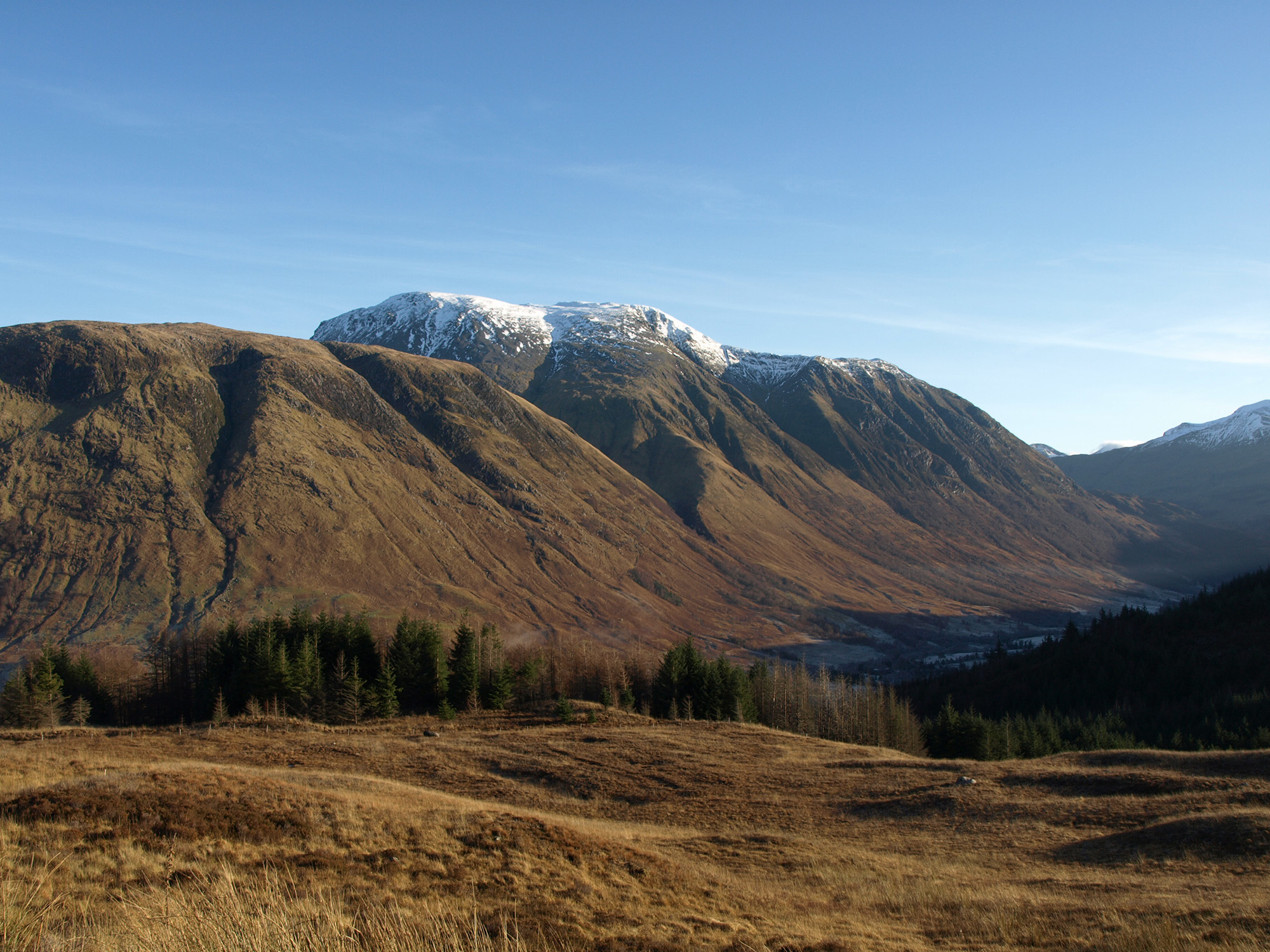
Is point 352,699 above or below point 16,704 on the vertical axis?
above

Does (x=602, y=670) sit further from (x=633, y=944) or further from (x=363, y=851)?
(x=633, y=944)

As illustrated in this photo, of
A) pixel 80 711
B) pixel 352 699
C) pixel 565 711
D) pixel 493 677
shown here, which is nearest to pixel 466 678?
pixel 493 677

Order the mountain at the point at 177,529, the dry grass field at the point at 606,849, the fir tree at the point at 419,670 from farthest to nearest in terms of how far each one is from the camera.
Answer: the mountain at the point at 177,529, the fir tree at the point at 419,670, the dry grass field at the point at 606,849

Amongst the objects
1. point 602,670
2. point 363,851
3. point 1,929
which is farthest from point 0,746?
point 602,670

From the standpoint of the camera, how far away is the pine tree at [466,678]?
70500 mm

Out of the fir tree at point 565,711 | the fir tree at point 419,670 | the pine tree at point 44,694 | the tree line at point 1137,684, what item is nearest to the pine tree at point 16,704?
the pine tree at point 44,694

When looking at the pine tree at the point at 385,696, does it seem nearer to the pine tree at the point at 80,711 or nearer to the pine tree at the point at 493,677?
Result: the pine tree at the point at 493,677

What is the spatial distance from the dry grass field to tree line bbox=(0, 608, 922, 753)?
1657 centimetres

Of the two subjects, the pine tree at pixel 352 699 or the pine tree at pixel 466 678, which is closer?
the pine tree at pixel 352 699

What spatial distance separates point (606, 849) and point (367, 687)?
50969 millimetres

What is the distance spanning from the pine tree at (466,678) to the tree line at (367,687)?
0.43 feet

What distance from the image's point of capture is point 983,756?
75938mm

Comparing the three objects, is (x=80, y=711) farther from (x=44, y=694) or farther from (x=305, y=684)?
(x=305, y=684)

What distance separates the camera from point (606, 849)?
77.2 ft
